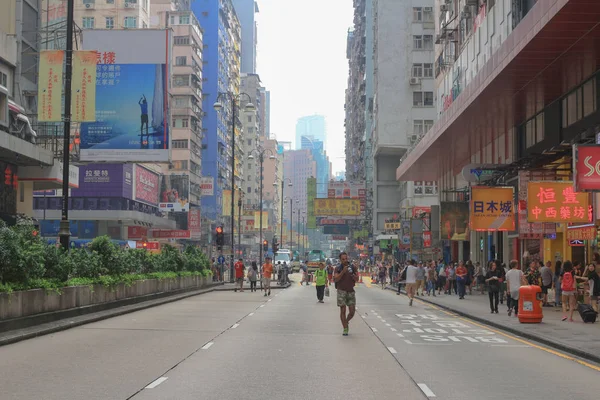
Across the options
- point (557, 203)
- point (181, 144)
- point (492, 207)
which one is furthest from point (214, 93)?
point (557, 203)

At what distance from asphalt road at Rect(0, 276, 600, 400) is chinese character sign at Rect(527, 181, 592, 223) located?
5887 millimetres

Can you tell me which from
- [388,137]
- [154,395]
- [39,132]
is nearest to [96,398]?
[154,395]

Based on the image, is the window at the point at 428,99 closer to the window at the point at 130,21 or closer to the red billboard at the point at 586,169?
the window at the point at 130,21

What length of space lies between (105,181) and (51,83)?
48.1 m

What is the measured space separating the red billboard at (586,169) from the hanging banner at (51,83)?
18303mm

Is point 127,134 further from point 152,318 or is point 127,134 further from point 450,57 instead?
point 450,57

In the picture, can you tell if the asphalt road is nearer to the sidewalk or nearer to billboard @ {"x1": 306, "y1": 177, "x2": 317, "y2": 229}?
the sidewalk

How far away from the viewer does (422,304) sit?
3519cm

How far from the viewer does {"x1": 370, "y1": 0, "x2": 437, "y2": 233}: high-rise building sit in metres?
85.1

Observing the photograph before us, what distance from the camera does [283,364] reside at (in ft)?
43.3

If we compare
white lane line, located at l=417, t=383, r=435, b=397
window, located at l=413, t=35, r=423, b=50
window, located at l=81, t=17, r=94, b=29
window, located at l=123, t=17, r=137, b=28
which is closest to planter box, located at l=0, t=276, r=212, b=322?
white lane line, located at l=417, t=383, r=435, b=397

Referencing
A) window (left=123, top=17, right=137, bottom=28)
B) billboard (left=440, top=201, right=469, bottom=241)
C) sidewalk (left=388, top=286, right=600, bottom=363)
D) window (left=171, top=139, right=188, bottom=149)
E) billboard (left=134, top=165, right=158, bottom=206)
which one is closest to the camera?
sidewalk (left=388, top=286, right=600, bottom=363)

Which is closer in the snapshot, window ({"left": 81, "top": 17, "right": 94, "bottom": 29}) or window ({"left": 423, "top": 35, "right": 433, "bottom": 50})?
window ({"left": 423, "top": 35, "right": 433, "bottom": 50})

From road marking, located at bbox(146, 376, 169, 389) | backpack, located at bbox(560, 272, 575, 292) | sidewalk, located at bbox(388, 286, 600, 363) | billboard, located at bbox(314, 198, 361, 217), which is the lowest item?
sidewalk, located at bbox(388, 286, 600, 363)
